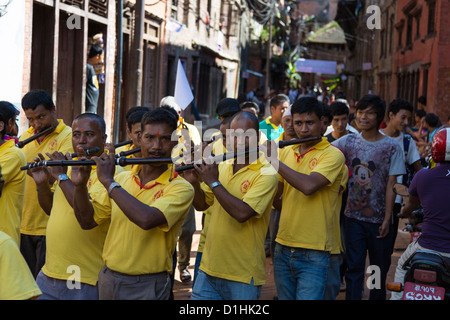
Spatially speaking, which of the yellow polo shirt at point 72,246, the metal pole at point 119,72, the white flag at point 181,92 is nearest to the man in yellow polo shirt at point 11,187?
the yellow polo shirt at point 72,246

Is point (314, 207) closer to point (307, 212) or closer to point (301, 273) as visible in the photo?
point (307, 212)

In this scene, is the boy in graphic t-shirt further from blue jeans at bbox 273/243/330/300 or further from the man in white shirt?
blue jeans at bbox 273/243/330/300

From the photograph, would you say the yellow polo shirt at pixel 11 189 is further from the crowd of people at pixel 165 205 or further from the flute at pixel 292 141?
the flute at pixel 292 141

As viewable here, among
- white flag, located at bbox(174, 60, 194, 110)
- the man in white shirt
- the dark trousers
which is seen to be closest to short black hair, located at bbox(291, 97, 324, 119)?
the man in white shirt

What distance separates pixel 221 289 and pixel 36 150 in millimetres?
2198

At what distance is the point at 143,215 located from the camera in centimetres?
359

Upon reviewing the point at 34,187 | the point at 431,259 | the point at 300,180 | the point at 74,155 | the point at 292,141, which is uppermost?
the point at 292,141

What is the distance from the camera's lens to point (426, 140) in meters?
10.4

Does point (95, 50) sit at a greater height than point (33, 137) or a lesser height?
greater

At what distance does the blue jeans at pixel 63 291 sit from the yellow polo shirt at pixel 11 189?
0.43 meters

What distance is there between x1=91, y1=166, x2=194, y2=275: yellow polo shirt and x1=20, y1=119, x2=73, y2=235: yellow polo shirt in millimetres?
1569

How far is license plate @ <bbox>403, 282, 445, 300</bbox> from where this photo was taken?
164 inches

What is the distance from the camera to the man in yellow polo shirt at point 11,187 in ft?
14.1

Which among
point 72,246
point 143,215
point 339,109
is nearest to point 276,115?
point 339,109
